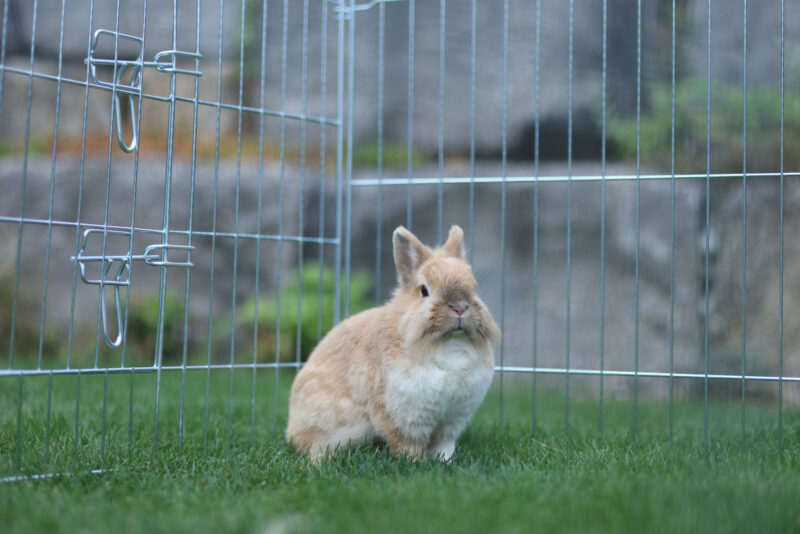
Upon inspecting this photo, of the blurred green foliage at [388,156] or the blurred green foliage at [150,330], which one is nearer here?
the blurred green foliage at [150,330]

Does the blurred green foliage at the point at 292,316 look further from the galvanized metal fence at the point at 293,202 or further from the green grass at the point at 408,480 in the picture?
the green grass at the point at 408,480

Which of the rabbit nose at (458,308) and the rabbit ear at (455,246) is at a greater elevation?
the rabbit ear at (455,246)

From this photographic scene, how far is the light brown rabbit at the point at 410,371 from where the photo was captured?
3.38 metres

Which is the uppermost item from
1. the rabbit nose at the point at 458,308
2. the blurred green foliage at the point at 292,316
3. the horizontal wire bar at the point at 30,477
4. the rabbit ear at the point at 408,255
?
the rabbit ear at the point at 408,255

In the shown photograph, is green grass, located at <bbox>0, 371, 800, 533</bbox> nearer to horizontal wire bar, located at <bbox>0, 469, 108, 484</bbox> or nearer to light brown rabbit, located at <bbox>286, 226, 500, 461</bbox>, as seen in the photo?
horizontal wire bar, located at <bbox>0, 469, 108, 484</bbox>

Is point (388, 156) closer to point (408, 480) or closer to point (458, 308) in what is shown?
point (458, 308)

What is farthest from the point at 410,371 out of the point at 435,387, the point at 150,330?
the point at 150,330

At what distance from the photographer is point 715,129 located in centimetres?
653

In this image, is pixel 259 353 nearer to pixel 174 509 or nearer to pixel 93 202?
pixel 93 202

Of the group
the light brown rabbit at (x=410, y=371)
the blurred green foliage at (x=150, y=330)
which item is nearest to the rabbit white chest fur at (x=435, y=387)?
the light brown rabbit at (x=410, y=371)

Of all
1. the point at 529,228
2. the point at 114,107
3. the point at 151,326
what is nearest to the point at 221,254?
the point at 151,326

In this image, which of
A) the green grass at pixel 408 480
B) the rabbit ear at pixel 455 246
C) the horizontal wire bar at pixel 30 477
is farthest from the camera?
the rabbit ear at pixel 455 246

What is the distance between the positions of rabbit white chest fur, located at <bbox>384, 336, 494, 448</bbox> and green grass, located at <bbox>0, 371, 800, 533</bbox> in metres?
Answer: 0.19

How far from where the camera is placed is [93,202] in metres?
7.68
